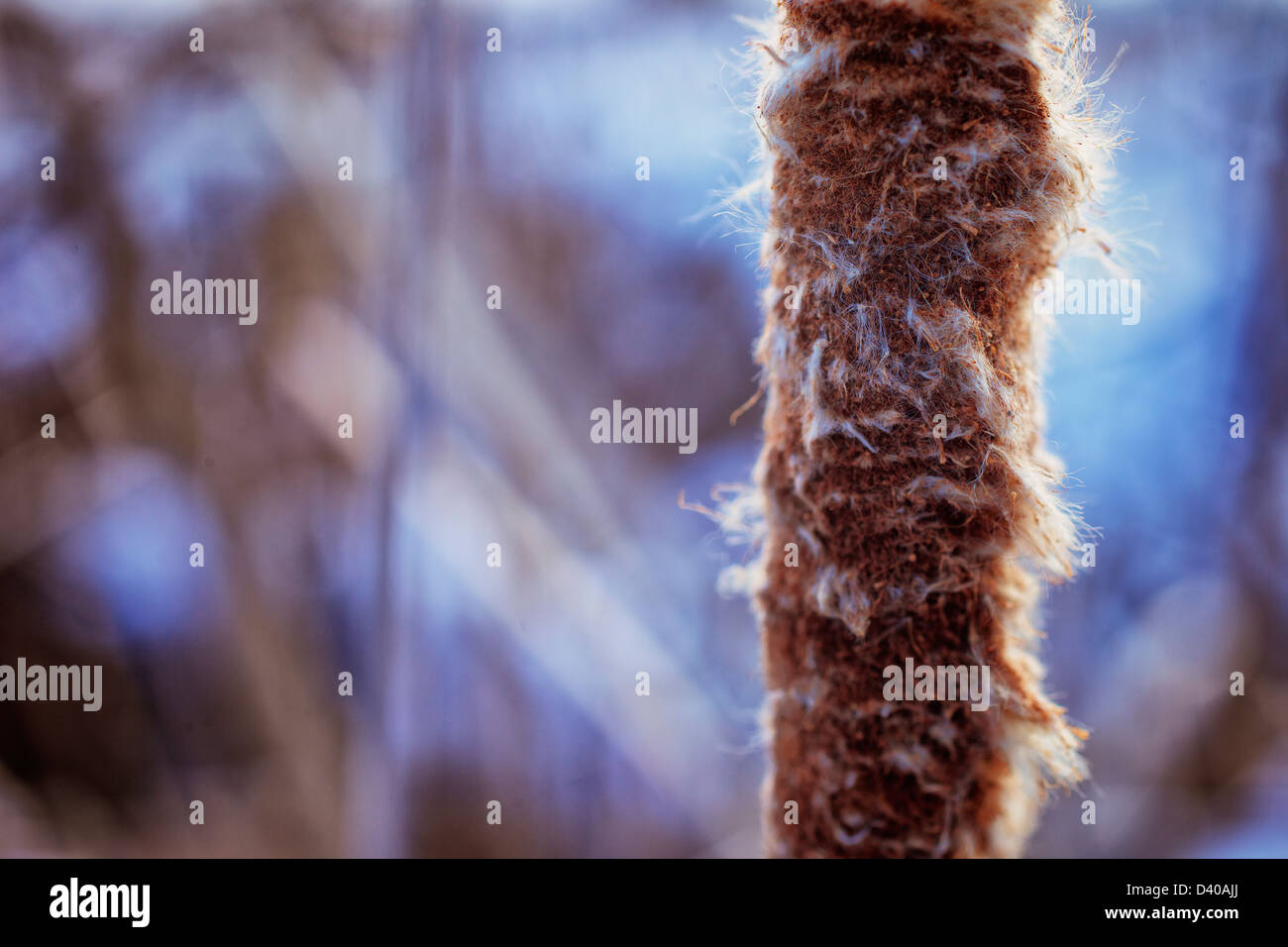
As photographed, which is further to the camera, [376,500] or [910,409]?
[376,500]

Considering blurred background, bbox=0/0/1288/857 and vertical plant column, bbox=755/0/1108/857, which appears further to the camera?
blurred background, bbox=0/0/1288/857

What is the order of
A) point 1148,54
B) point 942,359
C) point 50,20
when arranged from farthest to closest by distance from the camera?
point 50,20, point 1148,54, point 942,359

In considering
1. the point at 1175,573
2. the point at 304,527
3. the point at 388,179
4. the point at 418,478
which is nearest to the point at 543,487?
the point at 418,478

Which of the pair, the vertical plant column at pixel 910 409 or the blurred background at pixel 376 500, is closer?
the vertical plant column at pixel 910 409

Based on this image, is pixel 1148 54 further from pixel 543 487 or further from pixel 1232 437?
pixel 543 487
